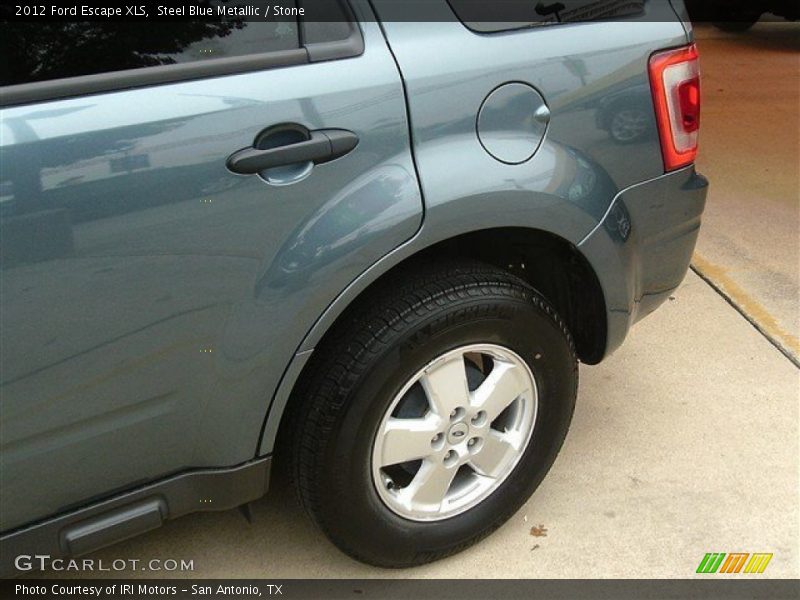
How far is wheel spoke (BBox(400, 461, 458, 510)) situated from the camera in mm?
2146

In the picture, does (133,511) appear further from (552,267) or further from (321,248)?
(552,267)

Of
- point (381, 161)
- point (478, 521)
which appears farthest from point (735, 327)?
point (381, 161)

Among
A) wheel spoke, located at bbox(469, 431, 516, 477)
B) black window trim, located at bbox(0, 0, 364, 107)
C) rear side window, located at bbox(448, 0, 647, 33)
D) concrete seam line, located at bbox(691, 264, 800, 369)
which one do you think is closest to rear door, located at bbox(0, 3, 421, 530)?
black window trim, located at bbox(0, 0, 364, 107)

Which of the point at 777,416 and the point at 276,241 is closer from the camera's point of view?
the point at 276,241

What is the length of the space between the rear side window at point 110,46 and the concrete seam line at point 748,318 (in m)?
2.45

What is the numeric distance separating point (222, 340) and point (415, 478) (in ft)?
2.27

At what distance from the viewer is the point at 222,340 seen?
5.72 feet

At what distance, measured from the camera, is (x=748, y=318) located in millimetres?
3514

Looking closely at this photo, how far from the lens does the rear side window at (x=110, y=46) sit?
158 centimetres

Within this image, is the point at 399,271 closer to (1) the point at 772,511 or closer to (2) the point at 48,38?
(2) the point at 48,38

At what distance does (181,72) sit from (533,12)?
865 mm

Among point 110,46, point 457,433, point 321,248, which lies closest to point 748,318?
point 457,433

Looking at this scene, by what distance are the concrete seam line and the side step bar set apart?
221cm

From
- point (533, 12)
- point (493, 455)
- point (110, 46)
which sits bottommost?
point (493, 455)
